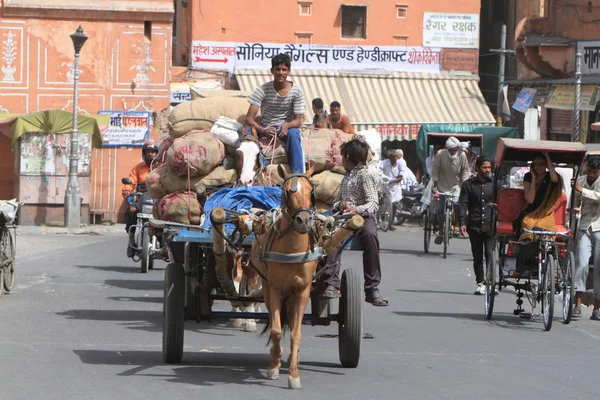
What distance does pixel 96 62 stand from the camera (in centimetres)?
3077

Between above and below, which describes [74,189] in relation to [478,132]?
below

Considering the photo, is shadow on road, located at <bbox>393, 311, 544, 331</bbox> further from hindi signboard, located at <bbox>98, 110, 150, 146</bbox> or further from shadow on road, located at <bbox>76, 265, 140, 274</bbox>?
hindi signboard, located at <bbox>98, 110, 150, 146</bbox>

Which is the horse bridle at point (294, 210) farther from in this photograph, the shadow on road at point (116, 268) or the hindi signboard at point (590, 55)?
the hindi signboard at point (590, 55)

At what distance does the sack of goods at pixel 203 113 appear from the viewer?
12.7m

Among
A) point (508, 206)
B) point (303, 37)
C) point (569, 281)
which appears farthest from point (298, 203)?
point (303, 37)

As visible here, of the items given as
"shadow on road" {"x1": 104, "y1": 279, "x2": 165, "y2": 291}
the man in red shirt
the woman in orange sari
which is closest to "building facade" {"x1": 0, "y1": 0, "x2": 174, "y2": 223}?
"shadow on road" {"x1": 104, "y1": 279, "x2": 165, "y2": 291}

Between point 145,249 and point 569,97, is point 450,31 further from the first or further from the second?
point 145,249

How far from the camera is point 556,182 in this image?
13.1m

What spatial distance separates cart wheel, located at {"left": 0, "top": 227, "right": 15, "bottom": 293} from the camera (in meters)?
13.9

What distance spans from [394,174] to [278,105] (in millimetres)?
17643

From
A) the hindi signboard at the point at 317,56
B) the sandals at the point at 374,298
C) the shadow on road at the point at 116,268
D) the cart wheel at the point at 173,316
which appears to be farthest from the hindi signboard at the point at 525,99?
the cart wheel at the point at 173,316

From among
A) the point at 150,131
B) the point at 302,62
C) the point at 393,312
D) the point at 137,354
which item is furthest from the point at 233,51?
the point at 137,354

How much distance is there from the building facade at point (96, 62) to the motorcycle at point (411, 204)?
22.1 feet

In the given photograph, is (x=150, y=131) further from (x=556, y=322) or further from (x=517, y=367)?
(x=517, y=367)
